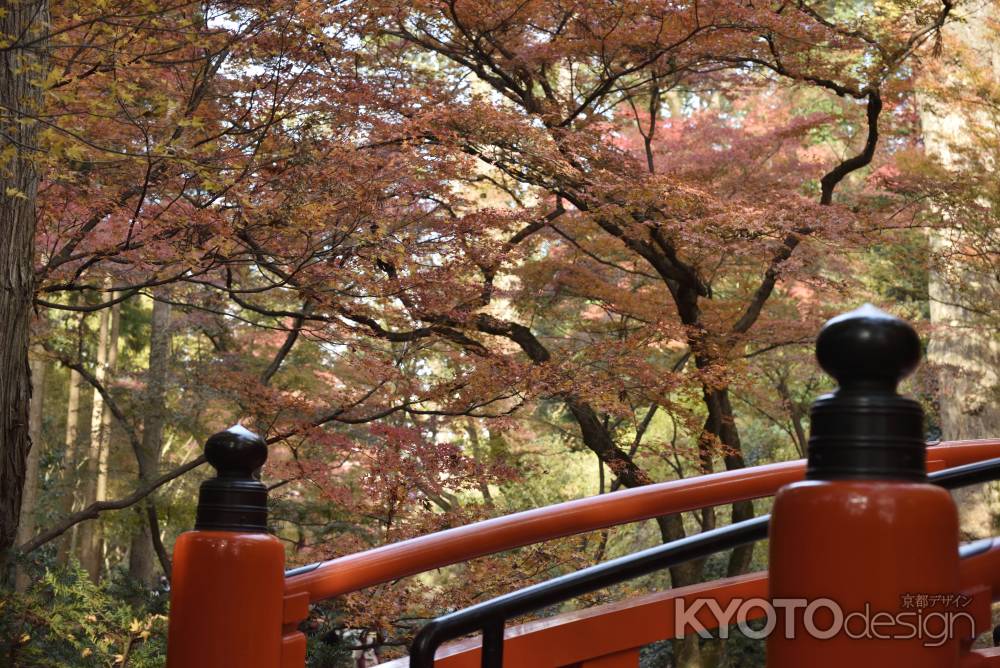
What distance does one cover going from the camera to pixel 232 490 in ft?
4.83

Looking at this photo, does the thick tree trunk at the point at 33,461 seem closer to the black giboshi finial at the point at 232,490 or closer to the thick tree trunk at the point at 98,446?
the thick tree trunk at the point at 98,446

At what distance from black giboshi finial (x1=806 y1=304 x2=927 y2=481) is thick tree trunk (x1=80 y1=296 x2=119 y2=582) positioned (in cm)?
1357

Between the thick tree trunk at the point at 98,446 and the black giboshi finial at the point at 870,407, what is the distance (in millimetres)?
13565

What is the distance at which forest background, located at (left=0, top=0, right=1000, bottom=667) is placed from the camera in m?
5.00

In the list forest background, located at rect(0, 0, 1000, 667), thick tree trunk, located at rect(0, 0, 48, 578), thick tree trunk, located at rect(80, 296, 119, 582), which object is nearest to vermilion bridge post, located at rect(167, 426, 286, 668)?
forest background, located at rect(0, 0, 1000, 667)

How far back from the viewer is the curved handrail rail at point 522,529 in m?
1.62

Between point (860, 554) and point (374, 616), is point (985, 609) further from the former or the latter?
point (374, 616)

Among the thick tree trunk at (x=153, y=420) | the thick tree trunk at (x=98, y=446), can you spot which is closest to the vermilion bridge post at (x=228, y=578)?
the thick tree trunk at (x=153, y=420)

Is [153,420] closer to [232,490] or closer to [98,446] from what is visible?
[98,446]

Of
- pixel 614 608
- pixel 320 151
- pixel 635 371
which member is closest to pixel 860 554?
pixel 614 608

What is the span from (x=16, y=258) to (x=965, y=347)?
9.31 m

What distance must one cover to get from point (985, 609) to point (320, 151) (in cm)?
470

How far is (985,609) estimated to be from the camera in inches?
64.1

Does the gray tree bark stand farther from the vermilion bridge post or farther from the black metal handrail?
the black metal handrail
